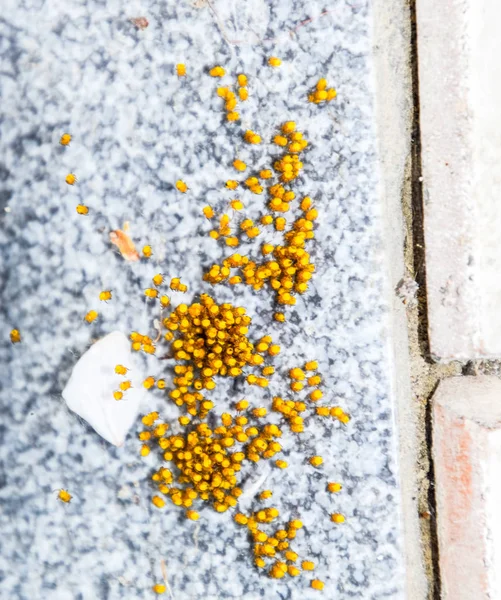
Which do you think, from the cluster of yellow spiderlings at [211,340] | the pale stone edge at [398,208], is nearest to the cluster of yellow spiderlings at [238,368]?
the cluster of yellow spiderlings at [211,340]

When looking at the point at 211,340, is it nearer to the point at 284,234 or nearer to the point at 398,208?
the point at 284,234

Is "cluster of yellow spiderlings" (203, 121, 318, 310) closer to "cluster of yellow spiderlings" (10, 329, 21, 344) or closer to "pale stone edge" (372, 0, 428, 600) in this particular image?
"pale stone edge" (372, 0, 428, 600)

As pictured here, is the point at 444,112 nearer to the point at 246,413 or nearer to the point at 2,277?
the point at 246,413

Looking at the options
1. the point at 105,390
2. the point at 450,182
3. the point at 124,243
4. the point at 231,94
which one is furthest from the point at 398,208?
the point at 105,390

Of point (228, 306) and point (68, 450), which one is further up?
point (228, 306)

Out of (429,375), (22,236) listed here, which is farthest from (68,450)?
(429,375)

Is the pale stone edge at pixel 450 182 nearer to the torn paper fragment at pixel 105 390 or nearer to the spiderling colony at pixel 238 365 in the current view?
the spiderling colony at pixel 238 365

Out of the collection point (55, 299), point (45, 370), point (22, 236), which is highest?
point (22, 236)

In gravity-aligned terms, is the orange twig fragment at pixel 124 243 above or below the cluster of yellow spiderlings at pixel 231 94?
below
